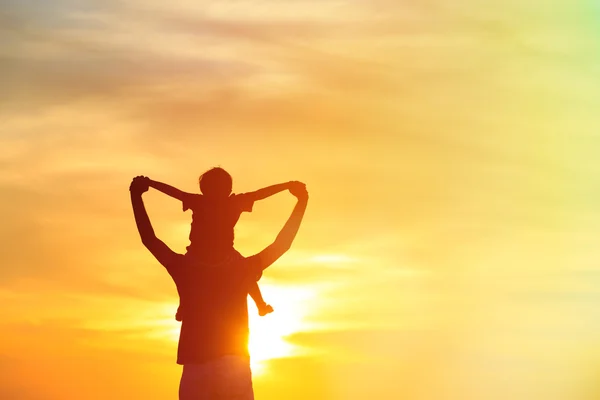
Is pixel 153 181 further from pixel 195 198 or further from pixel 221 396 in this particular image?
pixel 221 396

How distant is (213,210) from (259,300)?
48.9 inches

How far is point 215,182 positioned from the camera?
456 inches

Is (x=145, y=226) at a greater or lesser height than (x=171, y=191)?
lesser

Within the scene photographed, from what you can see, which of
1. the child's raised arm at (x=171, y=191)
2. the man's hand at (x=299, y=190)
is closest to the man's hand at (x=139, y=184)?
the child's raised arm at (x=171, y=191)

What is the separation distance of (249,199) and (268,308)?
135 cm

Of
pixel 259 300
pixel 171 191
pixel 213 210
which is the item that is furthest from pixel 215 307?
pixel 171 191

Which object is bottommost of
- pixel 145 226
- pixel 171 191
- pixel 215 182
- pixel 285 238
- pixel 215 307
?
pixel 215 307

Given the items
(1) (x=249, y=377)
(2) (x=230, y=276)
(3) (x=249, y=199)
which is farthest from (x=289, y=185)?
(1) (x=249, y=377)

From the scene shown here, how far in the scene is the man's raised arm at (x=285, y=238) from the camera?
1177 centimetres

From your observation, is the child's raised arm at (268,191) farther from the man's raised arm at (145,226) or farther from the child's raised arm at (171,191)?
the man's raised arm at (145,226)

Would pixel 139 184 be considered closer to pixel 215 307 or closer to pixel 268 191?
pixel 268 191

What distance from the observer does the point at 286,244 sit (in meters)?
11.8

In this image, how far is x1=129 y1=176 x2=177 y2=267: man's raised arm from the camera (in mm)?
11477

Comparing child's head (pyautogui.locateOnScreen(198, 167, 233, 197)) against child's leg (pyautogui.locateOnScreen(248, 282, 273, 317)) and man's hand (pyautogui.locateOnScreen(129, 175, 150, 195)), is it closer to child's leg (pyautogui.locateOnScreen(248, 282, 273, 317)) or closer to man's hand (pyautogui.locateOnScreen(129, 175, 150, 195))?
man's hand (pyautogui.locateOnScreen(129, 175, 150, 195))
